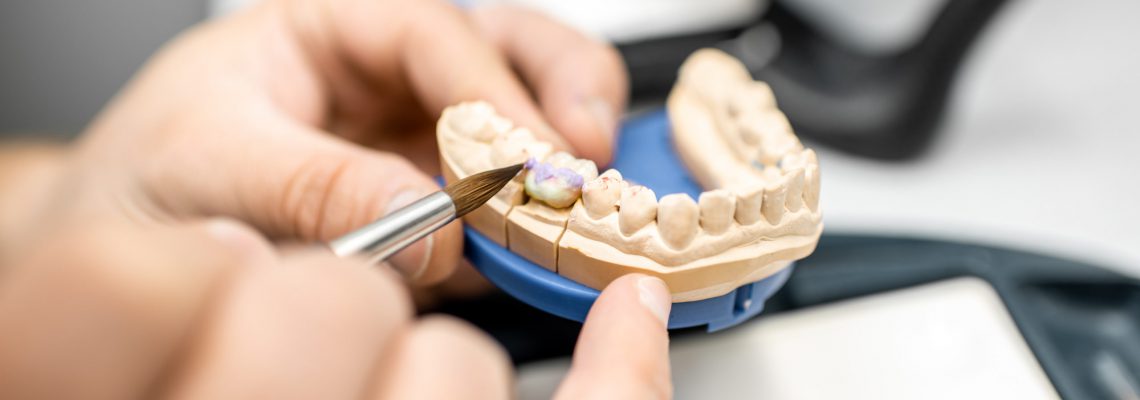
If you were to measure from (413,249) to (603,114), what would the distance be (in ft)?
1.12

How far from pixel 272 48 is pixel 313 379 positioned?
86cm

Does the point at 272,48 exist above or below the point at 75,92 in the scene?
above

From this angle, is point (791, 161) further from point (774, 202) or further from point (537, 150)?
point (537, 150)

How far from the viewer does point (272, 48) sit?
1.15 m

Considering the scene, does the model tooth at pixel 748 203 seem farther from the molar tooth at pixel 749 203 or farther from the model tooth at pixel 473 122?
the model tooth at pixel 473 122

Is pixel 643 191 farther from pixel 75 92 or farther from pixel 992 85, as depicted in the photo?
pixel 75 92

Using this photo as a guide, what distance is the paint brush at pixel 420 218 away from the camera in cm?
66

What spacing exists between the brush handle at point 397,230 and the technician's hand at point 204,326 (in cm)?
14

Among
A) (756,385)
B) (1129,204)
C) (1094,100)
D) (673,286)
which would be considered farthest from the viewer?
(1094,100)

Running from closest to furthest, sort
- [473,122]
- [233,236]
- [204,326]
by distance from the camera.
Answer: [204,326] → [233,236] → [473,122]

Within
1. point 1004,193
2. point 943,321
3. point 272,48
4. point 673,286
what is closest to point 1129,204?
point 1004,193

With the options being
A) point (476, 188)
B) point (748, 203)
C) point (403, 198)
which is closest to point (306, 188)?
→ point (403, 198)

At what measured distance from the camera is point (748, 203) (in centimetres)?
71

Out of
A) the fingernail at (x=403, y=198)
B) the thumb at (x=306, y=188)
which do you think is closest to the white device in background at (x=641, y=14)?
the thumb at (x=306, y=188)
